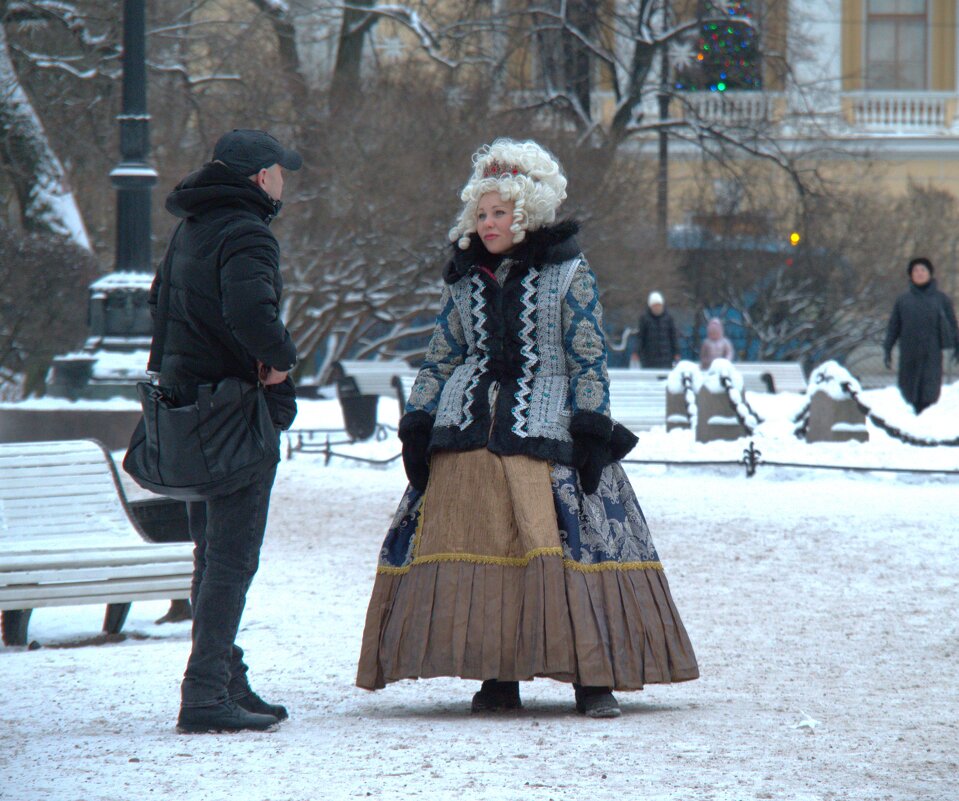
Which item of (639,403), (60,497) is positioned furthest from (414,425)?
(639,403)

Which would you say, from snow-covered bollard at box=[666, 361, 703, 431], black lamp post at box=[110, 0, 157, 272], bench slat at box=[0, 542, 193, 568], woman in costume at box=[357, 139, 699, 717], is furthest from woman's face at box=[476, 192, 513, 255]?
snow-covered bollard at box=[666, 361, 703, 431]

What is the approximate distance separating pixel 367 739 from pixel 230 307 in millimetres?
1201

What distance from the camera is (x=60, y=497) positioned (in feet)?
23.8

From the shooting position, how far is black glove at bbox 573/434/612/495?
513 cm

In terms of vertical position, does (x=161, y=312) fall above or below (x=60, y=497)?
above

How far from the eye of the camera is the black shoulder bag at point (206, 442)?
465cm

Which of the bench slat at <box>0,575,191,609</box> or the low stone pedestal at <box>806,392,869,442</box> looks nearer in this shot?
the bench slat at <box>0,575,191,609</box>

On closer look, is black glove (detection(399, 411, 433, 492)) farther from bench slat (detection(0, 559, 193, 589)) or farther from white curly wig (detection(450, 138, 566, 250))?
bench slat (detection(0, 559, 193, 589))

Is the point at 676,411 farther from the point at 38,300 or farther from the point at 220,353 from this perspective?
the point at 220,353

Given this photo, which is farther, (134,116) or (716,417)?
(716,417)

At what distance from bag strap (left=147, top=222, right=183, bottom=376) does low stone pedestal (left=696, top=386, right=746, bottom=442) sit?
9.90 m

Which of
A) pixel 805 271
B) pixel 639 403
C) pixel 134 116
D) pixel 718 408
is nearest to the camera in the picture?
pixel 134 116

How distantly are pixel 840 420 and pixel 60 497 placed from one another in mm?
8091

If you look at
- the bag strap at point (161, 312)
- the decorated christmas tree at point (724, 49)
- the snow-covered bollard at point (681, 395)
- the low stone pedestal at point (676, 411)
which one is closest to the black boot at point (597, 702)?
the bag strap at point (161, 312)
